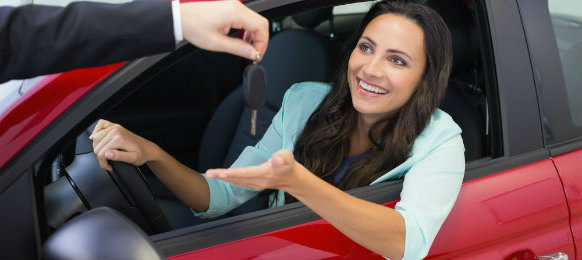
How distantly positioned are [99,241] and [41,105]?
0.31 m

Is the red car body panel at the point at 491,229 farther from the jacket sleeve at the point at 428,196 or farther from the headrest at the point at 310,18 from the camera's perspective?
the headrest at the point at 310,18

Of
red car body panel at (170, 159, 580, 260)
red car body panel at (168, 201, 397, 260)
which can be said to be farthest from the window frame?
red car body panel at (168, 201, 397, 260)

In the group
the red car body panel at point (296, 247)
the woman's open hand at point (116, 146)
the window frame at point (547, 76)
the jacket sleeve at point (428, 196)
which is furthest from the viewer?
the window frame at point (547, 76)

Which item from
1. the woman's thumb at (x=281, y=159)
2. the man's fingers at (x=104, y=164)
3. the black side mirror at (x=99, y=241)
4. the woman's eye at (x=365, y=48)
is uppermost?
the woman's thumb at (x=281, y=159)

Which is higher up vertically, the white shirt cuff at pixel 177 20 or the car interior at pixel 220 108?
the white shirt cuff at pixel 177 20

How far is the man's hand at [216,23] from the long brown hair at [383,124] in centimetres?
72

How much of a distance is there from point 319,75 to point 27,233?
144cm

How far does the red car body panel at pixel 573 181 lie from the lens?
160 centimetres

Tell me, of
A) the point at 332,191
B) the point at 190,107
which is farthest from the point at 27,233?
the point at 190,107

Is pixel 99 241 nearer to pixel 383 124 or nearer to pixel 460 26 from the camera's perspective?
pixel 383 124

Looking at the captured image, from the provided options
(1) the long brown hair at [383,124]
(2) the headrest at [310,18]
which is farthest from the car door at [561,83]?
(2) the headrest at [310,18]

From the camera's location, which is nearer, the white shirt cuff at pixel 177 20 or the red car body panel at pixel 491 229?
the white shirt cuff at pixel 177 20

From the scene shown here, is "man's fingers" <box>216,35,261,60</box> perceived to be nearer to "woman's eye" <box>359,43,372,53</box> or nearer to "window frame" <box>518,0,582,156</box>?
"woman's eye" <box>359,43,372,53</box>

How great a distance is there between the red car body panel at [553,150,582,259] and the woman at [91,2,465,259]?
1.09 ft
